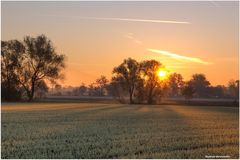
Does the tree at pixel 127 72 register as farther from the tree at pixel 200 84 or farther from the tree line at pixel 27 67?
the tree at pixel 200 84

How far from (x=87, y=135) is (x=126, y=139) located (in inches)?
73.8

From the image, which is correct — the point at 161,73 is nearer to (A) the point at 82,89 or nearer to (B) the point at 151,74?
(B) the point at 151,74

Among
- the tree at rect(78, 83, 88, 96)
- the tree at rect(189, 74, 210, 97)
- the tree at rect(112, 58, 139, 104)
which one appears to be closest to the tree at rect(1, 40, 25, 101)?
the tree at rect(112, 58, 139, 104)

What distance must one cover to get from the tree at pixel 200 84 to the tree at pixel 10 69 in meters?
79.9

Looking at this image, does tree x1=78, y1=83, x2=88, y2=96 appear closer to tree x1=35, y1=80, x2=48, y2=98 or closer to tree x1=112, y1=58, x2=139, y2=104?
tree x1=112, y1=58, x2=139, y2=104

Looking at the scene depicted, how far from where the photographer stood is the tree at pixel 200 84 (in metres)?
137

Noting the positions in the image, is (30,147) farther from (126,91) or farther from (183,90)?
(183,90)

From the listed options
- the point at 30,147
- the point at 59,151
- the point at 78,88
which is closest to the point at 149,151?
the point at 59,151

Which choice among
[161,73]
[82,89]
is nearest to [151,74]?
[161,73]

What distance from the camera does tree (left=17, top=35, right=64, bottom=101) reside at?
2734 inches

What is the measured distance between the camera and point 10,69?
6881 centimetres

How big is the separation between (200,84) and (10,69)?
89.6m

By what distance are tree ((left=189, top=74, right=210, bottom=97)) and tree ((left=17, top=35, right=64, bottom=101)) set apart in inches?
2921

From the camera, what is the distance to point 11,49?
6931cm
